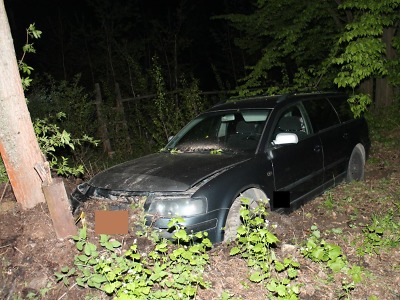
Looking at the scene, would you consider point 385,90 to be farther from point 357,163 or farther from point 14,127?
point 14,127

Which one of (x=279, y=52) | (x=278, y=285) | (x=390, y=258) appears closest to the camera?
(x=278, y=285)

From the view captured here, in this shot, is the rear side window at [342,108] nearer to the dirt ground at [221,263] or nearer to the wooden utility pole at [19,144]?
the dirt ground at [221,263]

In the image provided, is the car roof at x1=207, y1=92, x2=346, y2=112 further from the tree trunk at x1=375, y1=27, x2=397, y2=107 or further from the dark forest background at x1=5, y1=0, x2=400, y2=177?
the tree trunk at x1=375, y1=27, x2=397, y2=107

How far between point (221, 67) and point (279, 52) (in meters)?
11.7

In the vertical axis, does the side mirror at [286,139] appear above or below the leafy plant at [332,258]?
above

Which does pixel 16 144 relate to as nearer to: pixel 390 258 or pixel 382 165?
pixel 390 258

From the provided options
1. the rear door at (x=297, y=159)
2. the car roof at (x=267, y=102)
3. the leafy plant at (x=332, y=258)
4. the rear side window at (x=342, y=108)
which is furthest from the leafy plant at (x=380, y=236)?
the rear side window at (x=342, y=108)

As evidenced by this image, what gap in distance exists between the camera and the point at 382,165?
7219 millimetres

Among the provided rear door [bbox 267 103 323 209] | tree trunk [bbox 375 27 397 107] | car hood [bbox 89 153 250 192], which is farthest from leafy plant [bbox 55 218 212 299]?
tree trunk [bbox 375 27 397 107]

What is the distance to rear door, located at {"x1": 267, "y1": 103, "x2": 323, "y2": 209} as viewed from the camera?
14.2ft

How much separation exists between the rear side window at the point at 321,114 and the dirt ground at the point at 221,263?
145cm

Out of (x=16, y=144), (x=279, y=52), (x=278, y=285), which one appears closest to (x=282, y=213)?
(x=278, y=285)

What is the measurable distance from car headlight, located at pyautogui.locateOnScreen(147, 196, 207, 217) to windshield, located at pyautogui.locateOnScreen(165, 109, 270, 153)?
3.82 ft

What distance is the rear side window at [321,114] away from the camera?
203 inches
